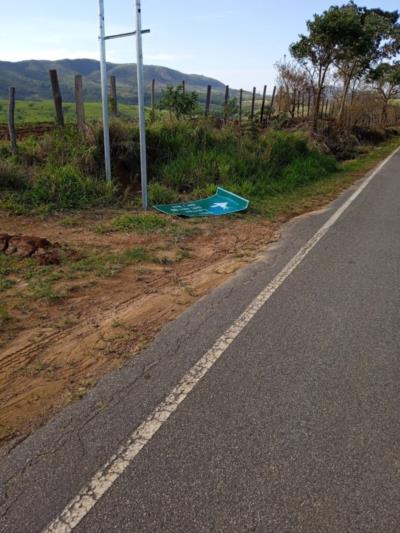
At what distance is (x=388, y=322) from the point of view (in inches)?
177

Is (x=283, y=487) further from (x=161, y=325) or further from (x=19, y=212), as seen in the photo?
(x=19, y=212)

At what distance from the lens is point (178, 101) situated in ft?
46.8

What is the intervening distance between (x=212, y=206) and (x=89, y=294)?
5.21 metres

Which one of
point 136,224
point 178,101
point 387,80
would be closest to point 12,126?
point 136,224

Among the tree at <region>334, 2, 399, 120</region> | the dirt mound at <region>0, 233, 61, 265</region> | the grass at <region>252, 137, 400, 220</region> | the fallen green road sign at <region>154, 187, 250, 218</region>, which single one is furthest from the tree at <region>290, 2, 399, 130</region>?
the dirt mound at <region>0, 233, 61, 265</region>

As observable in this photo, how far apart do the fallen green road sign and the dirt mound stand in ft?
10.3

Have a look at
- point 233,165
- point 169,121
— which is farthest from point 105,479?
point 169,121

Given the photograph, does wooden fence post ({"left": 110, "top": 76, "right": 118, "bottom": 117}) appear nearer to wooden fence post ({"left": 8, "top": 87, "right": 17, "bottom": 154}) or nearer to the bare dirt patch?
wooden fence post ({"left": 8, "top": 87, "right": 17, "bottom": 154})

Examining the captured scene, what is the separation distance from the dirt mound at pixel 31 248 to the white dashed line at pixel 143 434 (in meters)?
2.70

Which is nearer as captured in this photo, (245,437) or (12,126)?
(245,437)

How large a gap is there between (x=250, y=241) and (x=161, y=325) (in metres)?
3.50

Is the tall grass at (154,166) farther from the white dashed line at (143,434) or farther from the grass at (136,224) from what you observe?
the white dashed line at (143,434)

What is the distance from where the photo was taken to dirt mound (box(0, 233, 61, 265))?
19.6 ft

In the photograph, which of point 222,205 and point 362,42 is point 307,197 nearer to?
point 222,205
